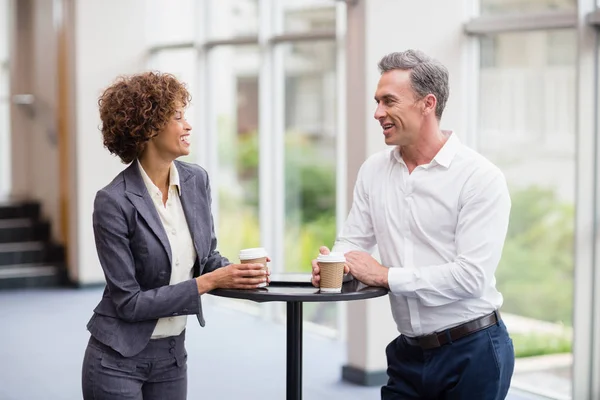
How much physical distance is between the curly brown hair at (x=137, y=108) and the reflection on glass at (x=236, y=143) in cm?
477

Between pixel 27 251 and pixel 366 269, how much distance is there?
6.92 meters

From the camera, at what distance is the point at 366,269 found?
2604mm

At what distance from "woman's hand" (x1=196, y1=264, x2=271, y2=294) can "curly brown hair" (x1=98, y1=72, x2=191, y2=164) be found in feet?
1.32

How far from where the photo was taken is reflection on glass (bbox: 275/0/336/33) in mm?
6395

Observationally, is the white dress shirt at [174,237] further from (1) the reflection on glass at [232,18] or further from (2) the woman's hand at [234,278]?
(1) the reflection on glass at [232,18]

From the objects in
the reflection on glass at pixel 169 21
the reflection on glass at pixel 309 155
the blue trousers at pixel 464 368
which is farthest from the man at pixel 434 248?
the reflection on glass at pixel 169 21

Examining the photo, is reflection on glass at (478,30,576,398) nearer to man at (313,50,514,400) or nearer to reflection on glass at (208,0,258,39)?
man at (313,50,514,400)

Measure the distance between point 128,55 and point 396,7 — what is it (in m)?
4.26

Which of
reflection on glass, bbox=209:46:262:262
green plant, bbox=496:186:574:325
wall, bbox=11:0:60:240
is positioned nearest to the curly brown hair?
green plant, bbox=496:186:574:325

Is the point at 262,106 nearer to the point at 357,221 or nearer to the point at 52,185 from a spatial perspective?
the point at 52,185

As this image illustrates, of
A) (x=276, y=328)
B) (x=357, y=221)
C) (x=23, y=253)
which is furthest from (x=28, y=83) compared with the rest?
(x=357, y=221)

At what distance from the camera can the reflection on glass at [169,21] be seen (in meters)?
8.22

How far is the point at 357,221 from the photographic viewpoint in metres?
2.82

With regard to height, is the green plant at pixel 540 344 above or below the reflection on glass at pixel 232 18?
below
